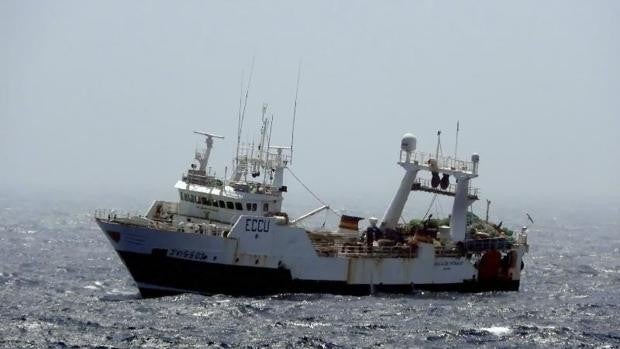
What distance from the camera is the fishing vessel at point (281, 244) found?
5138 cm

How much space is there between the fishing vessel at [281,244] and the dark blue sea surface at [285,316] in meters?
1.10

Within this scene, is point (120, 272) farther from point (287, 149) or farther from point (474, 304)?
point (474, 304)

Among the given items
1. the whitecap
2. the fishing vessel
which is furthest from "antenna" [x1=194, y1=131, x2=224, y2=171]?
the whitecap

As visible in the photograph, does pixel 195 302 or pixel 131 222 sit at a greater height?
pixel 131 222

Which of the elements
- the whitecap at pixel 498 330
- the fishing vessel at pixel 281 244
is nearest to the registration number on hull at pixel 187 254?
the fishing vessel at pixel 281 244

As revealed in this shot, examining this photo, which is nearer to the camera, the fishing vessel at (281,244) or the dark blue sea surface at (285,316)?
the dark blue sea surface at (285,316)

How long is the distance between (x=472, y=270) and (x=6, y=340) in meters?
27.8

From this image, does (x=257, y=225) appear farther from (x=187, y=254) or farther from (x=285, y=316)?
(x=285, y=316)

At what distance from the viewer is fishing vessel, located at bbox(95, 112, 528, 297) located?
51.4 meters

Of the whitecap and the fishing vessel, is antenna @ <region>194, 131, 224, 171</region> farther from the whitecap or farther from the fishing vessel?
the whitecap

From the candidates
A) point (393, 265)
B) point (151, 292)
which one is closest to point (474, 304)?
point (393, 265)

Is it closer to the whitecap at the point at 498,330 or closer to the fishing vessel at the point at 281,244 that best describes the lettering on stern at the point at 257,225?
the fishing vessel at the point at 281,244

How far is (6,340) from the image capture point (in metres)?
39.5

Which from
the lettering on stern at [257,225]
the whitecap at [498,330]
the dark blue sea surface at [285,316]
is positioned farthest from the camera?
Result: the lettering on stern at [257,225]
